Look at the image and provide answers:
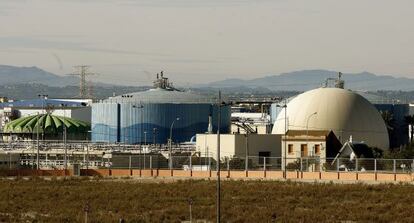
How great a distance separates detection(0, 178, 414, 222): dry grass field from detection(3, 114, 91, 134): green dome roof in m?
80.9

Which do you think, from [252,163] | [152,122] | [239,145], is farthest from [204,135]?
[152,122]

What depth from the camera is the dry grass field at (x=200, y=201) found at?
49.2 meters

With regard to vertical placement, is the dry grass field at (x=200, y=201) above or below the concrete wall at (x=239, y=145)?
below

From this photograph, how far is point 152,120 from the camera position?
144250mm

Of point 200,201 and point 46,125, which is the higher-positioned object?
point 46,125

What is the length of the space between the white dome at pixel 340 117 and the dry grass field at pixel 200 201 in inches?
1607

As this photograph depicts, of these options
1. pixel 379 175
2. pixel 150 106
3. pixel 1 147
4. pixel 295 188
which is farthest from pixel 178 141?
pixel 295 188

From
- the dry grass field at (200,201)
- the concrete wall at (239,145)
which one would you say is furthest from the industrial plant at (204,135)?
the dry grass field at (200,201)

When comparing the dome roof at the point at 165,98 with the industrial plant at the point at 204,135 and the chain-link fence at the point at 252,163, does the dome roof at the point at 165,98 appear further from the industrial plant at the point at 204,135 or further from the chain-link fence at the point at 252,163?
the chain-link fence at the point at 252,163

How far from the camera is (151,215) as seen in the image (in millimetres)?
49500

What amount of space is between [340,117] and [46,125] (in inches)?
2216

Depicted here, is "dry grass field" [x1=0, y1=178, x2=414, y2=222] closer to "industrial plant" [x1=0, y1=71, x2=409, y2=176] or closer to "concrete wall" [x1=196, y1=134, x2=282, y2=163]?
"industrial plant" [x1=0, y1=71, x2=409, y2=176]

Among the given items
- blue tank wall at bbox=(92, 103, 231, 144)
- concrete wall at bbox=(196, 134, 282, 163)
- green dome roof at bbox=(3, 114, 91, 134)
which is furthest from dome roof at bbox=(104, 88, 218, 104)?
concrete wall at bbox=(196, 134, 282, 163)

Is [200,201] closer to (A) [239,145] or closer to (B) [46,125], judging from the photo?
(A) [239,145]
